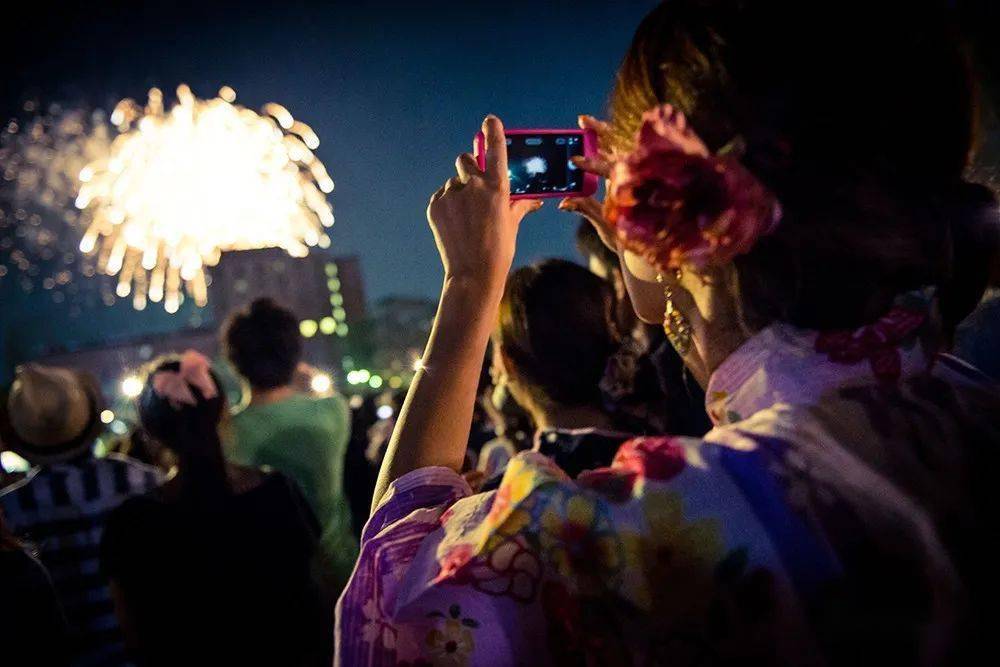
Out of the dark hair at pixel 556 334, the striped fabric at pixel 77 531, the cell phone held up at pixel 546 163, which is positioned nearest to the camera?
the cell phone held up at pixel 546 163

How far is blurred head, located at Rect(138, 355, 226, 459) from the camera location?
3.16 metres

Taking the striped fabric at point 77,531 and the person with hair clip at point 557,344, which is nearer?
the person with hair clip at point 557,344

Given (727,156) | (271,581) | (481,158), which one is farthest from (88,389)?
(727,156)

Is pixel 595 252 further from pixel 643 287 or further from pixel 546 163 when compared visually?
pixel 643 287

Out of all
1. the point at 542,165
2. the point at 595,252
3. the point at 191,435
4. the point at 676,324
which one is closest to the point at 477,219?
the point at 542,165

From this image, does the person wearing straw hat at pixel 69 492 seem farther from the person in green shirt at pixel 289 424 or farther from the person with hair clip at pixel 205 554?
the person with hair clip at pixel 205 554

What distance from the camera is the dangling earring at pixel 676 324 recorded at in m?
1.32

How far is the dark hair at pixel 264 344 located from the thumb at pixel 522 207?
10.8ft

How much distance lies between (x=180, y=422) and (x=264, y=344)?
1409mm

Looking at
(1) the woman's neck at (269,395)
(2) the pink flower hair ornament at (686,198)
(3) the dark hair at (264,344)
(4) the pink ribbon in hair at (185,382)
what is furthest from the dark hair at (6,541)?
(2) the pink flower hair ornament at (686,198)

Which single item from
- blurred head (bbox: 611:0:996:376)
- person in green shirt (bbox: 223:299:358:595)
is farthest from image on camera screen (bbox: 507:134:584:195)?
person in green shirt (bbox: 223:299:358:595)

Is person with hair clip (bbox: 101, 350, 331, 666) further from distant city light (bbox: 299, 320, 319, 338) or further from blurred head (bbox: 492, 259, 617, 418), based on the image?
distant city light (bbox: 299, 320, 319, 338)

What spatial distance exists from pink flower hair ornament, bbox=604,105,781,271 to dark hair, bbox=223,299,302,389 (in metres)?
3.73

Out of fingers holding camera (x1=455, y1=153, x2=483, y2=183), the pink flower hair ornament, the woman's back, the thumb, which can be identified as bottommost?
the woman's back
